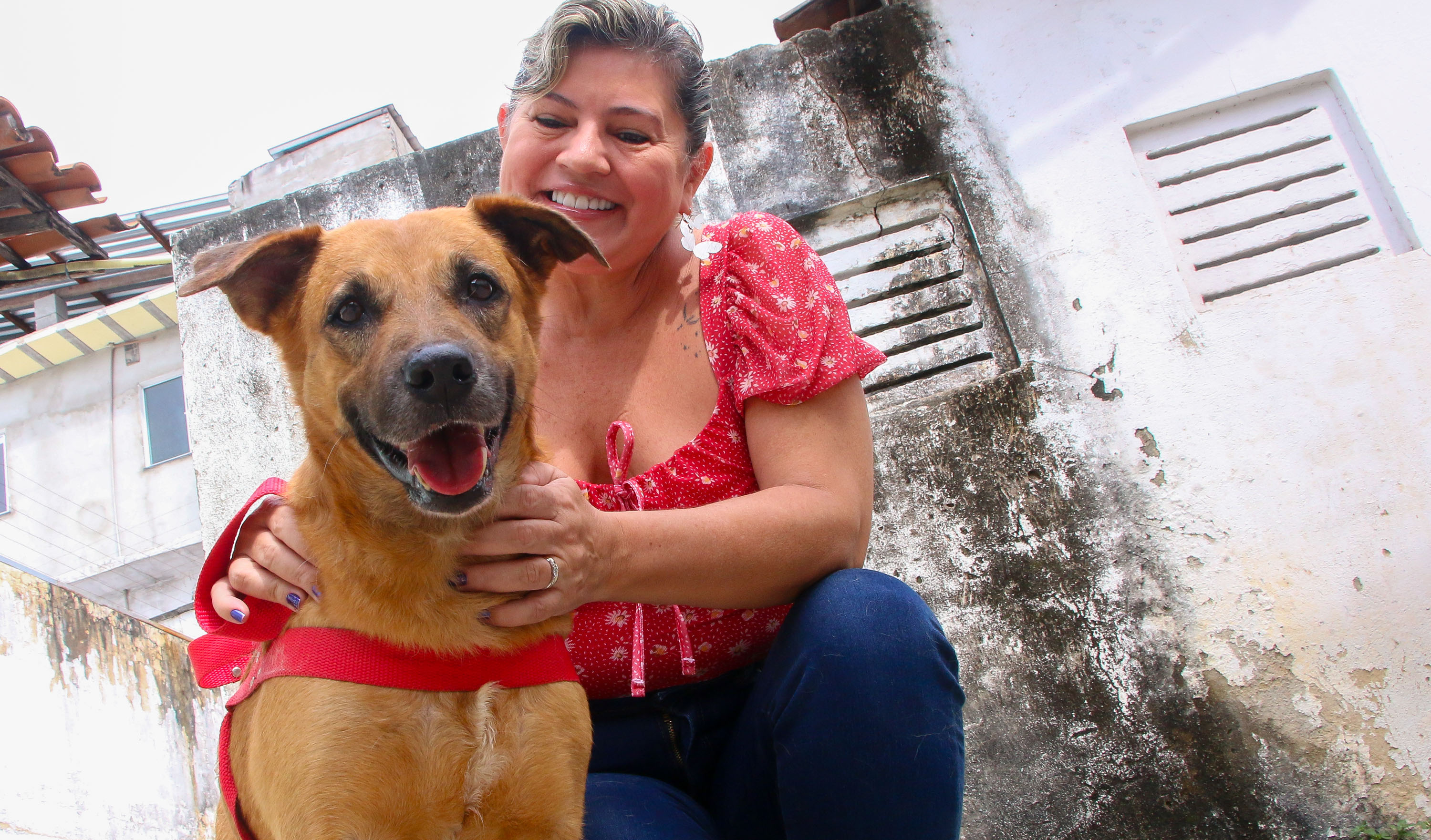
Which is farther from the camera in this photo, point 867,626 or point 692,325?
point 692,325

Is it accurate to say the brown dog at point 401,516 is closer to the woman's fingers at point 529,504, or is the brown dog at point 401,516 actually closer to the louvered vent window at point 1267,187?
the woman's fingers at point 529,504

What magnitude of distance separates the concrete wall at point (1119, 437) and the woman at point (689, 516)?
4.70 ft

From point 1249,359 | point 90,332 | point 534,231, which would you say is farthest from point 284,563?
point 90,332

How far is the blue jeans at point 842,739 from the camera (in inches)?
69.2

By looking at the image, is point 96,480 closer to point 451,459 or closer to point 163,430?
point 163,430

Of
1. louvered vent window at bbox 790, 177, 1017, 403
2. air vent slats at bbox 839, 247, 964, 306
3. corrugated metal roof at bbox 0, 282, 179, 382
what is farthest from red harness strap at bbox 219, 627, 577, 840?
corrugated metal roof at bbox 0, 282, 179, 382

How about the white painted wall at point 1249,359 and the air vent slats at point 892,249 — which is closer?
the white painted wall at point 1249,359

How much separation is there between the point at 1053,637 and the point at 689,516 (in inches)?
79.8

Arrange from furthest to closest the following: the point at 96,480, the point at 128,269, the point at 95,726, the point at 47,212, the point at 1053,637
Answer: the point at 96,480, the point at 128,269, the point at 47,212, the point at 95,726, the point at 1053,637

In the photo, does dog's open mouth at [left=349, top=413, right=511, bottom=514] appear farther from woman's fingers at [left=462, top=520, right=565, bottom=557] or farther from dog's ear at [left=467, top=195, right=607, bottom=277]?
dog's ear at [left=467, top=195, right=607, bottom=277]

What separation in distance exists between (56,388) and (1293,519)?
1927 centimetres

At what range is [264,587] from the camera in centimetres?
188

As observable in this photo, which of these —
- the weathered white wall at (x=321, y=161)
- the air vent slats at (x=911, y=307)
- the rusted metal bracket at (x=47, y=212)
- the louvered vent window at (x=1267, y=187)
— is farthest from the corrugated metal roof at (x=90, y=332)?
the louvered vent window at (x=1267, y=187)

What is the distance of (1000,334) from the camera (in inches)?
145
